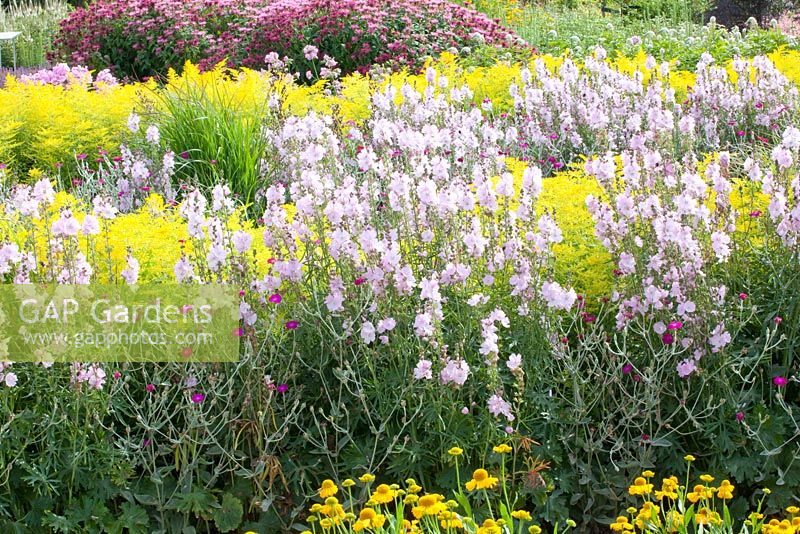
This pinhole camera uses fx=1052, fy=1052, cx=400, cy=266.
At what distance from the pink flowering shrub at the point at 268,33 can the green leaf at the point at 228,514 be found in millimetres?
7703

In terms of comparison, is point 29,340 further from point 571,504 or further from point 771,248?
point 771,248

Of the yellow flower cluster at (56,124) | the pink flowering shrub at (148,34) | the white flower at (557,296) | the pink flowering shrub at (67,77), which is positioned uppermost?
the white flower at (557,296)

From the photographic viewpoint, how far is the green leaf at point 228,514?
324 cm

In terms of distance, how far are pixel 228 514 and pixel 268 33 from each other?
886 cm

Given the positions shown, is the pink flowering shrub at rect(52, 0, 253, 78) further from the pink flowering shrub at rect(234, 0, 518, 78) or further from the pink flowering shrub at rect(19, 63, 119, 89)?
the pink flowering shrub at rect(19, 63, 119, 89)

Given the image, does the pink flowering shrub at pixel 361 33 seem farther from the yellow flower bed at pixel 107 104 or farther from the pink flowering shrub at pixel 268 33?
the yellow flower bed at pixel 107 104

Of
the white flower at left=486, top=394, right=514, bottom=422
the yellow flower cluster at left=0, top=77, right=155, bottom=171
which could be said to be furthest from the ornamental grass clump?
the yellow flower cluster at left=0, top=77, right=155, bottom=171

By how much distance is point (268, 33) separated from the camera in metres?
11.4

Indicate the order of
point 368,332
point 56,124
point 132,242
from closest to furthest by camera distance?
point 368,332
point 132,242
point 56,124

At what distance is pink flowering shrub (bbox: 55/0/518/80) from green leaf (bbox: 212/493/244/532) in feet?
25.3

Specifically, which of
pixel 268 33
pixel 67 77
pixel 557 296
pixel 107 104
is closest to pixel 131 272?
pixel 557 296

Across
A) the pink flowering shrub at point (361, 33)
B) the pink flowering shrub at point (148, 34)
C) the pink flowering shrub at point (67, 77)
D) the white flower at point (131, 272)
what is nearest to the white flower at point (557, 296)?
the white flower at point (131, 272)

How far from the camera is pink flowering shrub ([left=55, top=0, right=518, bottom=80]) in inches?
442

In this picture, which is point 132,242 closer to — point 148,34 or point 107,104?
point 107,104
